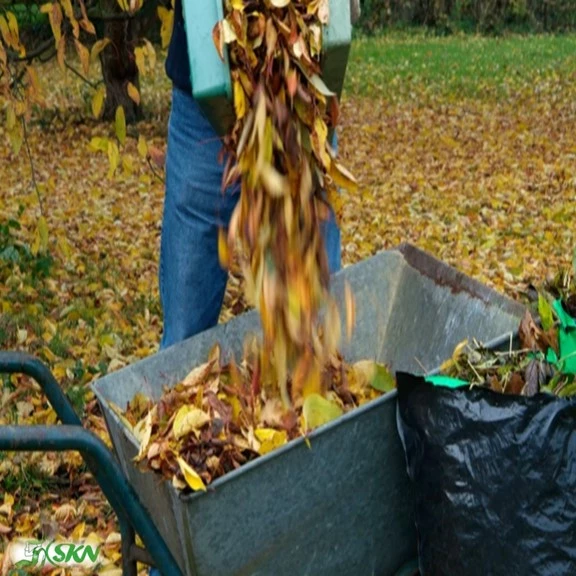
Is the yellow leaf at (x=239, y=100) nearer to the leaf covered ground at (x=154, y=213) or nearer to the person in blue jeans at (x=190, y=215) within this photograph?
the person in blue jeans at (x=190, y=215)

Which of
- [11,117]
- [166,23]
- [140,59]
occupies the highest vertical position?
[166,23]

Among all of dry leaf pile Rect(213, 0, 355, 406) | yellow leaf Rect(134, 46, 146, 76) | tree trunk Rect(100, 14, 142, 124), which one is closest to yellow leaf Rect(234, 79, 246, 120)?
dry leaf pile Rect(213, 0, 355, 406)

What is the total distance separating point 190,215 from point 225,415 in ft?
2.82

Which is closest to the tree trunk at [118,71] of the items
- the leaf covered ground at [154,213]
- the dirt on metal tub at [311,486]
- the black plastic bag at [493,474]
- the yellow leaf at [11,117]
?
the leaf covered ground at [154,213]

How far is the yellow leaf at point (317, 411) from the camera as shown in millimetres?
1836

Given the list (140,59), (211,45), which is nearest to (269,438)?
(211,45)

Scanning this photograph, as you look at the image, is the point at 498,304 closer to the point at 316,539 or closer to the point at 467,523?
the point at 467,523

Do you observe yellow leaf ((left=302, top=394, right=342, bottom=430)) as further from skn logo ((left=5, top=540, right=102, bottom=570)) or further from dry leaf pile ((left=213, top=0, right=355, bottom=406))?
skn logo ((left=5, top=540, right=102, bottom=570))

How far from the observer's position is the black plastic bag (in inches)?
65.7

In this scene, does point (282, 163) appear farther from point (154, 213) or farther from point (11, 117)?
point (154, 213)

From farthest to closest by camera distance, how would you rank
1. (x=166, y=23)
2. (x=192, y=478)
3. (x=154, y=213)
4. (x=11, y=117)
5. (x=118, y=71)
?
(x=118, y=71) → (x=154, y=213) → (x=11, y=117) → (x=166, y=23) → (x=192, y=478)

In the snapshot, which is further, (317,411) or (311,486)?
(317,411)

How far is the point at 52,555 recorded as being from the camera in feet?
7.87

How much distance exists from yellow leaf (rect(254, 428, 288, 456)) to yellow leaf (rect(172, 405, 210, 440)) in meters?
0.11
